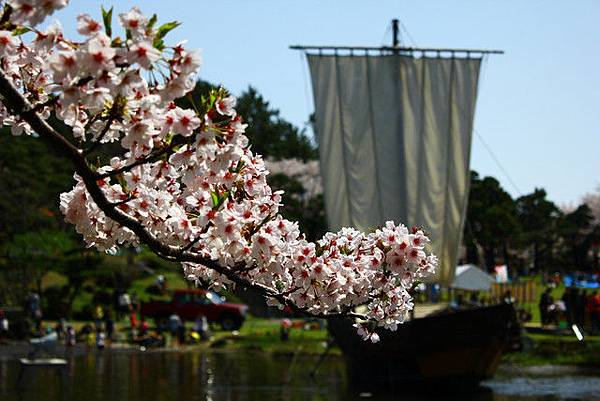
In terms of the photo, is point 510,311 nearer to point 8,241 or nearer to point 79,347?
point 79,347

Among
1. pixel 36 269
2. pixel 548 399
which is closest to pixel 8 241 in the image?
pixel 36 269

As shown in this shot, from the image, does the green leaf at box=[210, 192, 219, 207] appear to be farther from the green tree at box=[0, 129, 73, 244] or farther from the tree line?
the green tree at box=[0, 129, 73, 244]

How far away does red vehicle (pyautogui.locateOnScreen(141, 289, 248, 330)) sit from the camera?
1591 inches

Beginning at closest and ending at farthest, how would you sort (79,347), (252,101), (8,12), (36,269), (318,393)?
(8,12) < (318,393) < (79,347) < (36,269) < (252,101)

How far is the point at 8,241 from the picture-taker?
4422 centimetres

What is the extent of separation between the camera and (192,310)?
4059 cm

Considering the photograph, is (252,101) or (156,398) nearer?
(156,398)

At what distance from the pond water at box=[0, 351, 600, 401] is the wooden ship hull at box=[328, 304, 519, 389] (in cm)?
72

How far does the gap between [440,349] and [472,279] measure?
17.0m

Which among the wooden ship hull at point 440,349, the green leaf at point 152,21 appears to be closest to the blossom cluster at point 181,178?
the green leaf at point 152,21

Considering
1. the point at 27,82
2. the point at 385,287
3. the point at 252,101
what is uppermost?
the point at 252,101

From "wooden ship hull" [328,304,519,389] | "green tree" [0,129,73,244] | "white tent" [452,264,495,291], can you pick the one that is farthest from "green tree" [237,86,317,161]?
"wooden ship hull" [328,304,519,389]

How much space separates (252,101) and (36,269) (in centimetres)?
3672

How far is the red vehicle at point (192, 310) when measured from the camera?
4041cm
